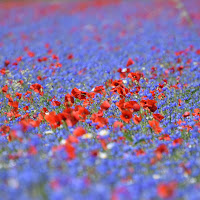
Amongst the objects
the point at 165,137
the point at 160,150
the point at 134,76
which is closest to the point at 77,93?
the point at 134,76

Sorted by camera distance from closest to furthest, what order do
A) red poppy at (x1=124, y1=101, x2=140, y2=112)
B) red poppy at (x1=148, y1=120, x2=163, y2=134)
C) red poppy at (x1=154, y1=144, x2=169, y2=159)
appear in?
red poppy at (x1=154, y1=144, x2=169, y2=159) < red poppy at (x1=148, y1=120, x2=163, y2=134) < red poppy at (x1=124, y1=101, x2=140, y2=112)

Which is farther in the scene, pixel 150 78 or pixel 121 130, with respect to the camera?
pixel 150 78

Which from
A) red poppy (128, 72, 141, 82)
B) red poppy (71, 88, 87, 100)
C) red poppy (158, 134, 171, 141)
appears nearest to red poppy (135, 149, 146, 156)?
red poppy (158, 134, 171, 141)

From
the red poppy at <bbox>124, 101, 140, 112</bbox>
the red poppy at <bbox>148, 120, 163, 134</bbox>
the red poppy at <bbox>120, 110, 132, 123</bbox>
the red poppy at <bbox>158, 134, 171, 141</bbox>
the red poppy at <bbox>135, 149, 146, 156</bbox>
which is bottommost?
the red poppy at <bbox>158, 134, 171, 141</bbox>

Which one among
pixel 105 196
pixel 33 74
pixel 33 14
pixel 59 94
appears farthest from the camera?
pixel 33 14

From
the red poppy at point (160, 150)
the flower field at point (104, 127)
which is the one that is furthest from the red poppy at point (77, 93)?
the red poppy at point (160, 150)

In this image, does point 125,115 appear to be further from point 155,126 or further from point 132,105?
point 155,126

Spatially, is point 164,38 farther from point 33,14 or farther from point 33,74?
point 33,14

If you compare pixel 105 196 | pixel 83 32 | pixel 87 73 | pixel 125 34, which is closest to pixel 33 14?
pixel 83 32

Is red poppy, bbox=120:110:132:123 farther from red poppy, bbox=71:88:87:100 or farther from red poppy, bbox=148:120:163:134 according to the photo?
red poppy, bbox=71:88:87:100
